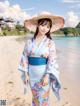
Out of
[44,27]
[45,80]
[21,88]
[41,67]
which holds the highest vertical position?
[44,27]

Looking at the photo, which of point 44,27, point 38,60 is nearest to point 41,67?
point 38,60

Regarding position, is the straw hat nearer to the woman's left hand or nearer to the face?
the face

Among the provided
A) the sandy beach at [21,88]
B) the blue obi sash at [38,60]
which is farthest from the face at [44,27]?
the sandy beach at [21,88]

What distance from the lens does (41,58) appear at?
9.61 ft

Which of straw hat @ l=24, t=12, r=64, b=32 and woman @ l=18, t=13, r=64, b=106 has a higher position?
straw hat @ l=24, t=12, r=64, b=32

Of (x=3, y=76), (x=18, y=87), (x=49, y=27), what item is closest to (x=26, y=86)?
(x=49, y=27)

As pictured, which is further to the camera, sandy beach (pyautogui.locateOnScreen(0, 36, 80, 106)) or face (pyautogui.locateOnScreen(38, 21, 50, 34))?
sandy beach (pyautogui.locateOnScreen(0, 36, 80, 106))

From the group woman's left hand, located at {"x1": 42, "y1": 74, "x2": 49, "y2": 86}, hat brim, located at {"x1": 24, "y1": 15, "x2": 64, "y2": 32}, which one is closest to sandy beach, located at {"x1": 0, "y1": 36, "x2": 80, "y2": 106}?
woman's left hand, located at {"x1": 42, "y1": 74, "x2": 49, "y2": 86}

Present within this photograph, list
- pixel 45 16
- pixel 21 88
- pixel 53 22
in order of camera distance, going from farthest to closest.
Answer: pixel 21 88 → pixel 53 22 → pixel 45 16

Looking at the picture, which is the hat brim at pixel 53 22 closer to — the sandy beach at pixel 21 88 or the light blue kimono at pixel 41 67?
the light blue kimono at pixel 41 67

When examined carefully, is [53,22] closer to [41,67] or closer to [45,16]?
[45,16]

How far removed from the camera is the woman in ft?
9.57

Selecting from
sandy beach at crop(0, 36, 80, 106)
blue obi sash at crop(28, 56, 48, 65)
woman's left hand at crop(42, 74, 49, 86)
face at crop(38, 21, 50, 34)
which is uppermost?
face at crop(38, 21, 50, 34)

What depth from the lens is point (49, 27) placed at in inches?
118
